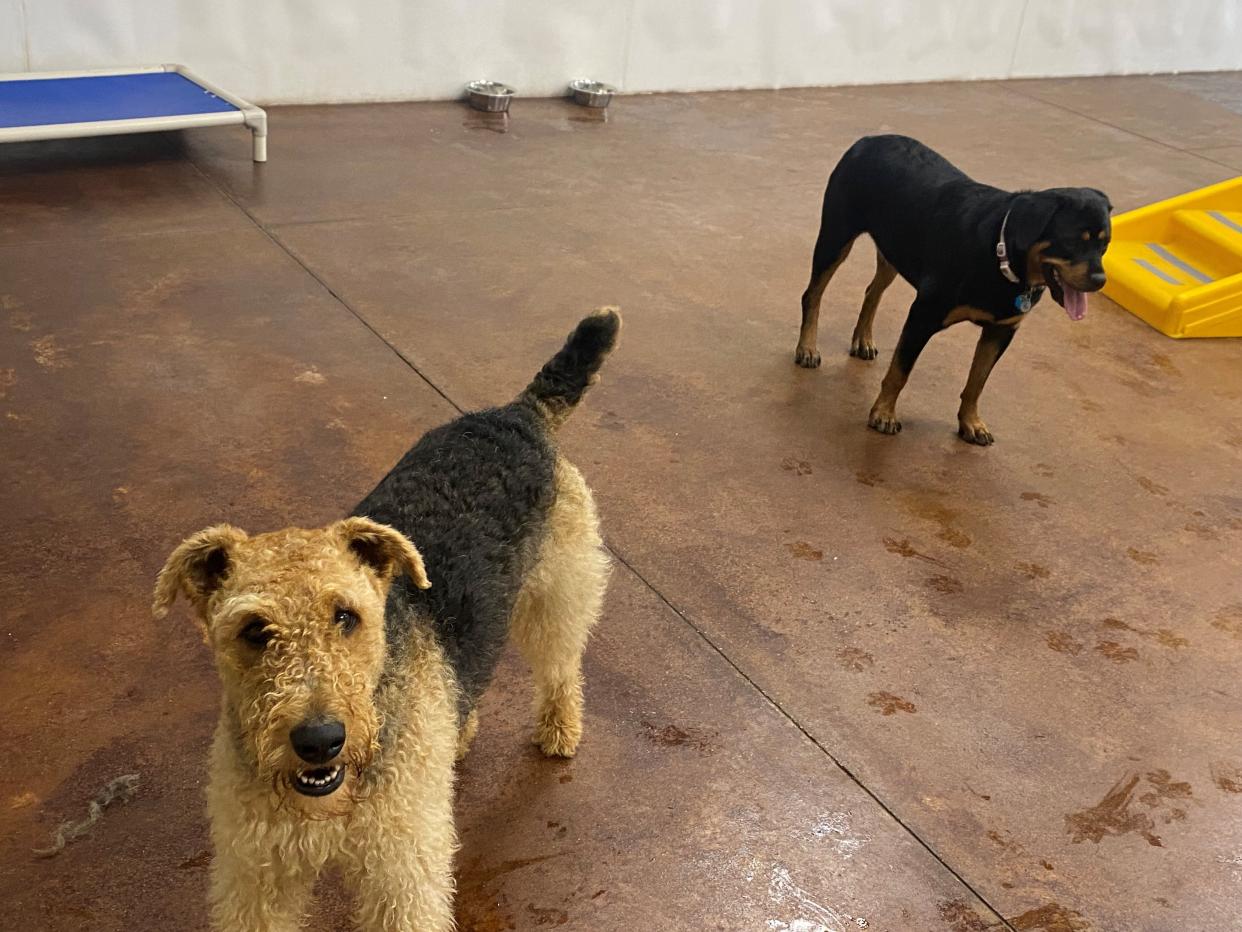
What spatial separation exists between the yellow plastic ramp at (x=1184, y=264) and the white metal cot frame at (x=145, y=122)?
14.6 ft

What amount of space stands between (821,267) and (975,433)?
93 centimetres

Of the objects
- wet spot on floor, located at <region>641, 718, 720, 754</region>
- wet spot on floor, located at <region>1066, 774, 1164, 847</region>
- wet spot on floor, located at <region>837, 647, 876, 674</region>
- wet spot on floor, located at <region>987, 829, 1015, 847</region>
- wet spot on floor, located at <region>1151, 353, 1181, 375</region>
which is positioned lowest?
wet spot on floor, located at <region>1066, 774, 1164, 847</region>

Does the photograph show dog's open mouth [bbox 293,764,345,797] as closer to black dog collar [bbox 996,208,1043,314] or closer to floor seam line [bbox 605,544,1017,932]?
floor seam line [bbox 605,544,1017,932]

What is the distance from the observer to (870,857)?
8.96ft

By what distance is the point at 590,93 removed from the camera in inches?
316

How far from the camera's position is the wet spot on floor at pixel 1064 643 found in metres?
3.55

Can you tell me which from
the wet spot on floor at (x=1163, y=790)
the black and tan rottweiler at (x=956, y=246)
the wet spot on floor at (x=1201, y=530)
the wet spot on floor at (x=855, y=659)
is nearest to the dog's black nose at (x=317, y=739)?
the wet spot on floor at (x=855, y=659)

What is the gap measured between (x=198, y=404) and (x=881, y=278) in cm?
278

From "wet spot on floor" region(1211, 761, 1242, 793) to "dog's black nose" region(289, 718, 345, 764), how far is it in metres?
2.40

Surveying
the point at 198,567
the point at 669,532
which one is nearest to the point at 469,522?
the point at 198,567

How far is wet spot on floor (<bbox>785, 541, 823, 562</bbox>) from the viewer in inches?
151

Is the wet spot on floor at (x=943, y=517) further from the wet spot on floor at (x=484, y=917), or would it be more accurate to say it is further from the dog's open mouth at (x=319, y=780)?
the dog's open mouth at (x=319, y=780)

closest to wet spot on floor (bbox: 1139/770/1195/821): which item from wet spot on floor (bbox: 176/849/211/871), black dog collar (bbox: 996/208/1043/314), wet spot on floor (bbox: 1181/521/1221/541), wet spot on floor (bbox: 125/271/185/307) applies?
wet spot on floor (bbox: 1181/521/1221/541)

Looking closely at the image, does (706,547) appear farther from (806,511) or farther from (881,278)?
(881,278)
